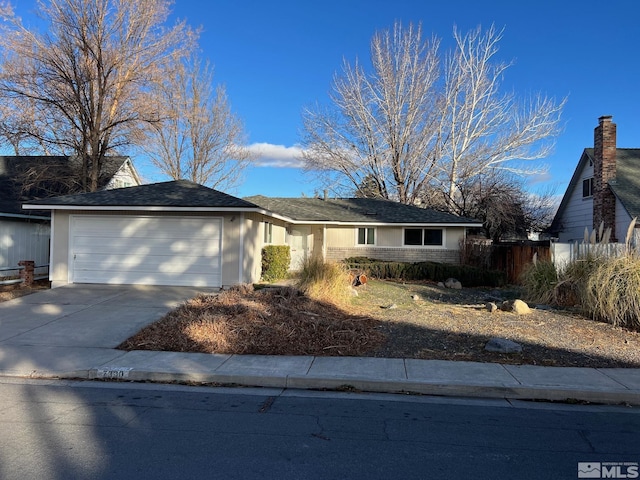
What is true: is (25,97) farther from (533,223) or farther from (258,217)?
Result: (533,223)

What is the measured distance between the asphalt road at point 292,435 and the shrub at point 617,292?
4.78m

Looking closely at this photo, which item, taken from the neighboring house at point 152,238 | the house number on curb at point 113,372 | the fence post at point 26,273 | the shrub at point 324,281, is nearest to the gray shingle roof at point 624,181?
the shrub at point 324,281

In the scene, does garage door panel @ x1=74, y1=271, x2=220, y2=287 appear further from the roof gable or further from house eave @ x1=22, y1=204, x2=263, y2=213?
the roof gable

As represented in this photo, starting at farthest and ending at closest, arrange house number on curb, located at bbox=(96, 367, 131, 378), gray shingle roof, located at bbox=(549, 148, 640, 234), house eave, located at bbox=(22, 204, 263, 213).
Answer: gray shingle roof, located at bbox=(549, 148, 640, 234) < house eave, located at bbox=(22, 204, 263, 213) < house number on curb, located at bbox=(96, 367, 131, 378)

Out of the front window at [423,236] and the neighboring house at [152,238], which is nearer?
the neighboring house at [152,238]

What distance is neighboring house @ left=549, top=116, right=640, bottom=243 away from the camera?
1919 centimetres

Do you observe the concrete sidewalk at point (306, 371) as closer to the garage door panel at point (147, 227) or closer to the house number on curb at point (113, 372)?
the house number on curb at point (113, 372)

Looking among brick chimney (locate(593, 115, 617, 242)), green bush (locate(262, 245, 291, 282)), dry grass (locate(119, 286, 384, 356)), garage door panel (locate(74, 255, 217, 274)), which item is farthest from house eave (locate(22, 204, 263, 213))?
brick chimney (locate(593, 115, 617, 242))

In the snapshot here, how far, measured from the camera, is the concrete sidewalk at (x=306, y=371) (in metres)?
5.94

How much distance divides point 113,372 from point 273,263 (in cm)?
1076

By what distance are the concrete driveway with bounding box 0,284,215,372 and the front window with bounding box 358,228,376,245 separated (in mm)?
10628

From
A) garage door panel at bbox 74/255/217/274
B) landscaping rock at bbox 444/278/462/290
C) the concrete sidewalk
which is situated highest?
garage door panel at bbox 74/255/217/274

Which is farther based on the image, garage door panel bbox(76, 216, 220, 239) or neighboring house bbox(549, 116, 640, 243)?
neighboring house bbox(549, 116, 640, 243)

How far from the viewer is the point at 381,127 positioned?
100 feet
